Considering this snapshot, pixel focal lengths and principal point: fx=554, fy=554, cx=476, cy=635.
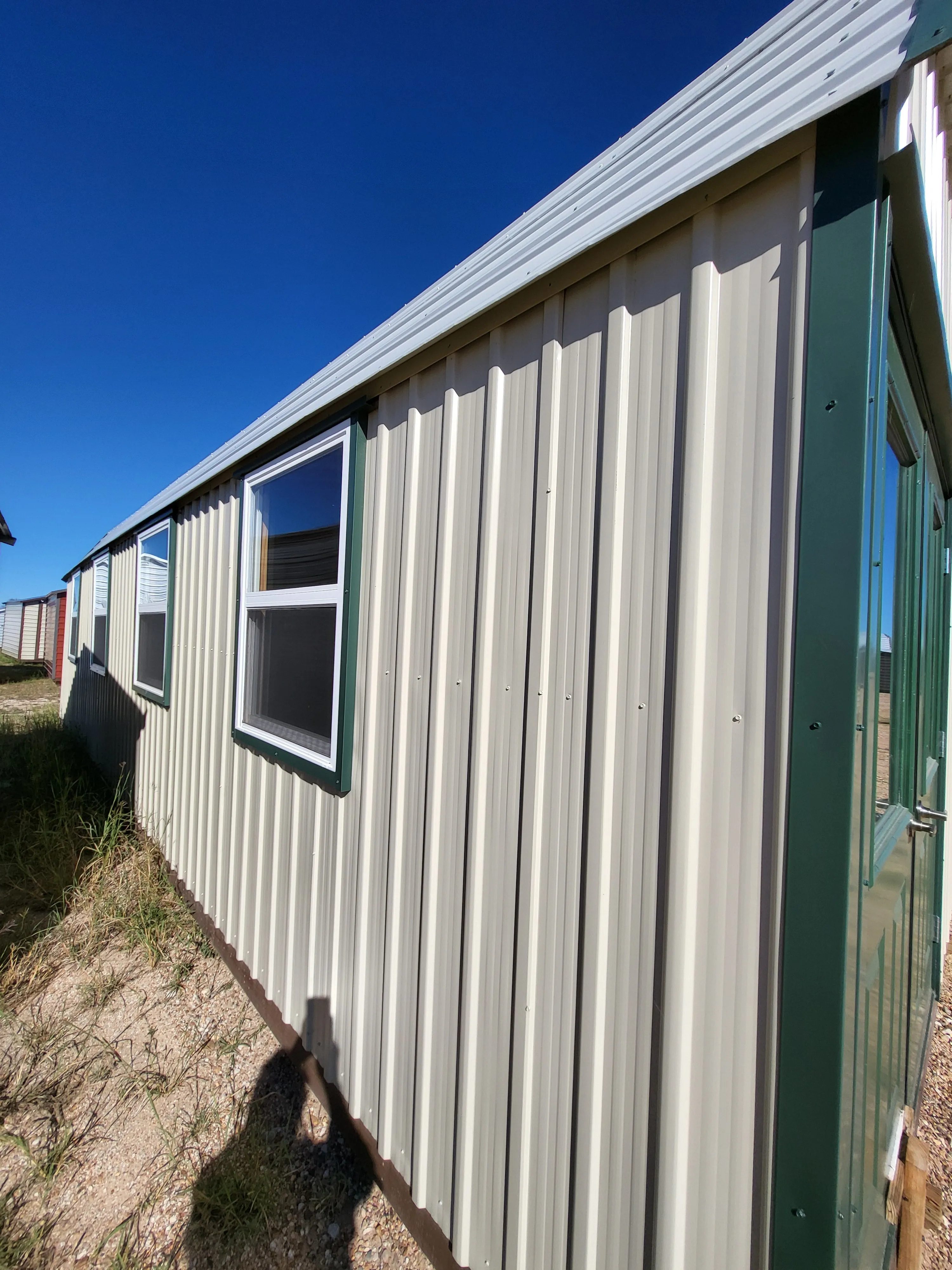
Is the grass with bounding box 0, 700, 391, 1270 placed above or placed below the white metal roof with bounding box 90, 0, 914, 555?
below

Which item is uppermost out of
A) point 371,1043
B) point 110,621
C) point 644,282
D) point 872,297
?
point 644,282


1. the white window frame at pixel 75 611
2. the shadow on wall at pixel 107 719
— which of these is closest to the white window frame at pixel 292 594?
the shadow on wall at pixel 107 719

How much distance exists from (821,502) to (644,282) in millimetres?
654

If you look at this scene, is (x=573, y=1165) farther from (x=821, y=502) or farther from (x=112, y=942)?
(x=112, y=942)

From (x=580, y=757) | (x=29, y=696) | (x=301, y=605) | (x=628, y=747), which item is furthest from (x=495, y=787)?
(x=29, y=696)

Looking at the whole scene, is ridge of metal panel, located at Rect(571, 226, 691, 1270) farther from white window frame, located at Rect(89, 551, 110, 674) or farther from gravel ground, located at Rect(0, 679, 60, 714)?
gravel ground, located at Rect(0, 679, 60, 714)

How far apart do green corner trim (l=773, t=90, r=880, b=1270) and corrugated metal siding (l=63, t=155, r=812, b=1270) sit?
46 millimetres

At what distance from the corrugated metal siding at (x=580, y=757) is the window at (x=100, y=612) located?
19.5ft

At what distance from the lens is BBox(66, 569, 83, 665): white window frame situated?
28.3ft

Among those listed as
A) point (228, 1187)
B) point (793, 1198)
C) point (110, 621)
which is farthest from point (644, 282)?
point (110, 621)

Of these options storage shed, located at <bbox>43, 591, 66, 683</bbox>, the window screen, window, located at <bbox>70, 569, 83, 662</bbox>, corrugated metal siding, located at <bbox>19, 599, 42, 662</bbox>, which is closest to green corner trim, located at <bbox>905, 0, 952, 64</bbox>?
the window screen

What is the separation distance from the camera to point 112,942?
10.7ft

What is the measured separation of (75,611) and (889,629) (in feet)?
36.8

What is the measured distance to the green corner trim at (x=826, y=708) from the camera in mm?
852
